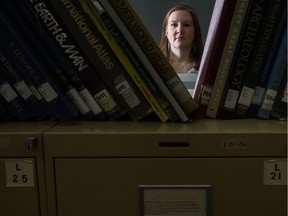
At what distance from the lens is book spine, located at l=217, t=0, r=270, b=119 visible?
0.62 m

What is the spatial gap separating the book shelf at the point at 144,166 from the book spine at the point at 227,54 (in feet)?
0.27

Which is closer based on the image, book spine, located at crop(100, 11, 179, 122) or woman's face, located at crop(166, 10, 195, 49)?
book spine, located at crop(100, 11, 179, 122)

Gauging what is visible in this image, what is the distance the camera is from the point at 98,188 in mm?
583

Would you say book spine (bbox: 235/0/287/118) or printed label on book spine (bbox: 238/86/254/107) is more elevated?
book spine (bbox: 235/0/287/118)

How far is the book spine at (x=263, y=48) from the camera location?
619mm

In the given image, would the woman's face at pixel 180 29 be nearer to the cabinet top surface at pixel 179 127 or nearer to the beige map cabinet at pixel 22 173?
the cabinet top surface at pixel 179 127

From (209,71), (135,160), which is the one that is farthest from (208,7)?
(135,160)

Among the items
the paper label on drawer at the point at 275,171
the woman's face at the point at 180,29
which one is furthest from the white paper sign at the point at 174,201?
the woman's face at the point at 180,29

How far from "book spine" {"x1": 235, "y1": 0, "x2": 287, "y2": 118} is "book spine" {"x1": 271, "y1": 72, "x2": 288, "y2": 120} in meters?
0.05

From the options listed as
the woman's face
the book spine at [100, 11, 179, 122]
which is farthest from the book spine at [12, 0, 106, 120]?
the woman's face

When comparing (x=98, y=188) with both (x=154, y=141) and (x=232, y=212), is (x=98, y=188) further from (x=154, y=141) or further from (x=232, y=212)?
(x=232, y=212)

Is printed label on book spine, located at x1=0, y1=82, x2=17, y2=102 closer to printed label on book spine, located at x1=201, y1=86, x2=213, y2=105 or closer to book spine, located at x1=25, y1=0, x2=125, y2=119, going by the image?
book spine, located at x1=25, y1=0, x2=125, y2=119

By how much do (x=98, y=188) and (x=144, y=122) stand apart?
154mm

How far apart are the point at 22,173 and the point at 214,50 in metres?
0.42
